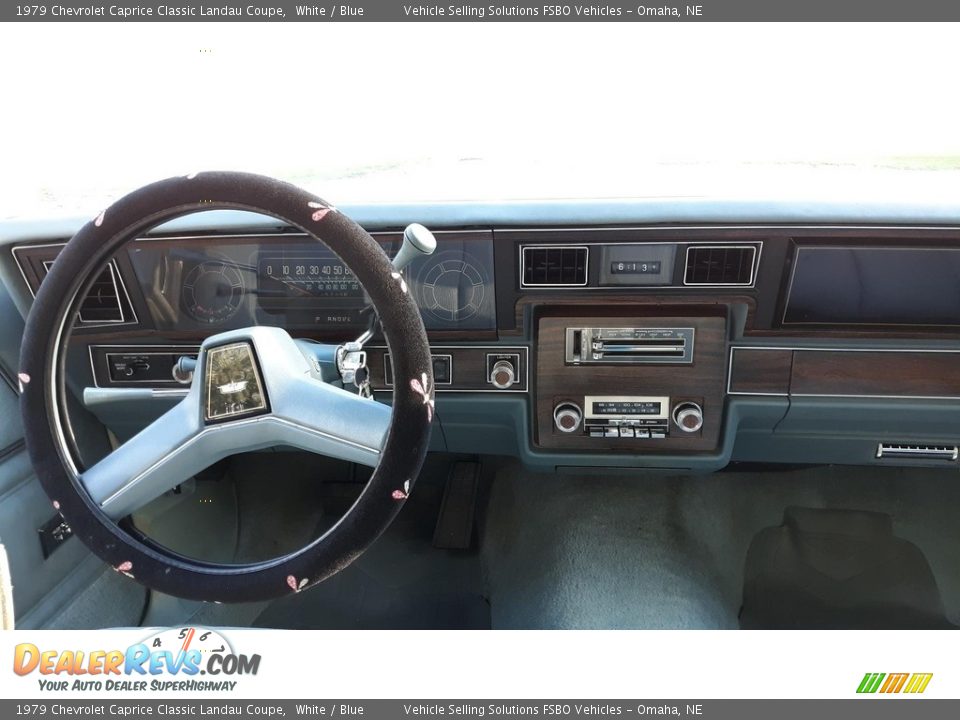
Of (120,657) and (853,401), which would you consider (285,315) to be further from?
(853,401)

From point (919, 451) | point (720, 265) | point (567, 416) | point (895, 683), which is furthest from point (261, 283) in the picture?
point (919, 451)

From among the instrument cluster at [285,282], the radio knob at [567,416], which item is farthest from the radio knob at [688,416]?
the instrument cluster at [285,282]

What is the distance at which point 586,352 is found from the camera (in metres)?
2.02

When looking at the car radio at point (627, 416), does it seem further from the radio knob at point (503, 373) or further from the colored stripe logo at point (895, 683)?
the colored stripe logo at point (895, 683)

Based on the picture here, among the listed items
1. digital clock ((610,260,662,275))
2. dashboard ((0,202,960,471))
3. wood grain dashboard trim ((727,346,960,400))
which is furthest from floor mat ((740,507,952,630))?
digital clock ((610,260,662,275))

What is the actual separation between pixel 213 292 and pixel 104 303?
0.34 metres

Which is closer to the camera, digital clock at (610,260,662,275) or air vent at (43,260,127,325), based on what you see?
digital clock at (610,260,662,275)

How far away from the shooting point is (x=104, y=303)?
6.74ft

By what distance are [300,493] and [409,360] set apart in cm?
185

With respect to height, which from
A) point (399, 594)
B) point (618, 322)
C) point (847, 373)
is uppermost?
point (618, 322)

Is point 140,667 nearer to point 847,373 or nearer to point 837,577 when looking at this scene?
point 847,373

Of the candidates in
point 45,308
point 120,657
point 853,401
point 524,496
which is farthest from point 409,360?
point 524,496

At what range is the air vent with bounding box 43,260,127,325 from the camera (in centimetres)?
200

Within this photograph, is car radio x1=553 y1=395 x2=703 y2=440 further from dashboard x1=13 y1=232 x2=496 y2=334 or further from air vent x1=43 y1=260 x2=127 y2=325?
air vent x1=43 y1=260 x2=127 y2=325
